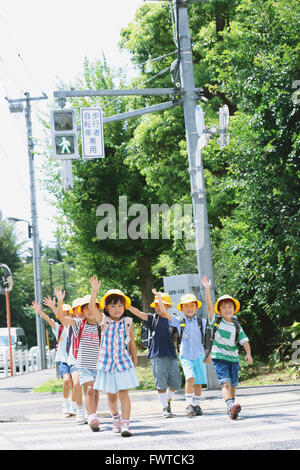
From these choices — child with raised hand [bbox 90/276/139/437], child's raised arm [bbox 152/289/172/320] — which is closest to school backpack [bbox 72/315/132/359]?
child with raised hand [bbox 90/276/139/437]

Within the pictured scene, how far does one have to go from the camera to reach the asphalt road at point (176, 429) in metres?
6.32

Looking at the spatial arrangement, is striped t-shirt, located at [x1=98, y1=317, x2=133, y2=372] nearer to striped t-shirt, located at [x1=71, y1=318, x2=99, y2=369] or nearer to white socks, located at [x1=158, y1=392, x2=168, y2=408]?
striped t-shirt, located at [x1=71, y1=318, x2=99, y2=369]

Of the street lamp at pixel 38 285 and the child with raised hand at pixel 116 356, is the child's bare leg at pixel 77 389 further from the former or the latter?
the street lamp at pixel 38 285

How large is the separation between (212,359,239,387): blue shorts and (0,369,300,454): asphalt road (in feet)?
1.55

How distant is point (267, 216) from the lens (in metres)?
14.3

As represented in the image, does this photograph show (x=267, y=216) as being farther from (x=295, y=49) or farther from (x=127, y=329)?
(x=127, y=329)

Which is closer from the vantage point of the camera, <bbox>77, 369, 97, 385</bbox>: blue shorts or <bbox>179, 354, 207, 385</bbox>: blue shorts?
<bbox>77, 369, 97, 385</bbox>: blue shorts

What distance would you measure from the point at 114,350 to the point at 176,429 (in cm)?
118

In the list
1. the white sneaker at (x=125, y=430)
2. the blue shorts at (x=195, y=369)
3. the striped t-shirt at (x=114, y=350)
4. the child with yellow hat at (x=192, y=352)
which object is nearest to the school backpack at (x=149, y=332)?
the child with yellow hat at (x=192, y=352)

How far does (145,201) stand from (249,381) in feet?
43.4

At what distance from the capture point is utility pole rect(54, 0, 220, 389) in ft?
41.8

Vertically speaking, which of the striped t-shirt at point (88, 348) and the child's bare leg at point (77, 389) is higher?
the striped t-shirt at point (88, 348)

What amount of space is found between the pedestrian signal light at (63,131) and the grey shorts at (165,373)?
4.99 meters

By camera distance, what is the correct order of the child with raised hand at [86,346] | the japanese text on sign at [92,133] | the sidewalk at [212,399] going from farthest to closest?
1. the japanese text on sign at [92,133]
2. the sidewalk at [212,399]
3. the child with raised hand at [86,346]
